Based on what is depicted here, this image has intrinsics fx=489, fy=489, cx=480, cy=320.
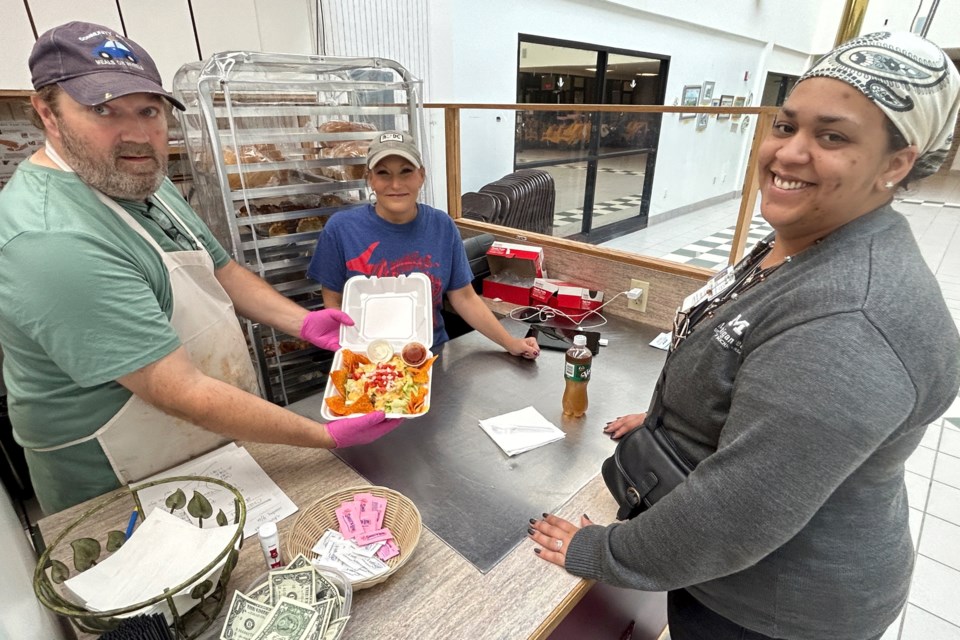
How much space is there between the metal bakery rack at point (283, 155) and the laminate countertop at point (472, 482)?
2.21 ft

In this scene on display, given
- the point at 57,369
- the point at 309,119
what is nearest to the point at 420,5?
the point at 309,119

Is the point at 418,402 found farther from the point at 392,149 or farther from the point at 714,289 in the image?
the point at 392,149

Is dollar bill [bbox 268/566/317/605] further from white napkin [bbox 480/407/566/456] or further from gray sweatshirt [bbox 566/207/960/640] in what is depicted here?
white napkin [bbox 480/407/566/456]

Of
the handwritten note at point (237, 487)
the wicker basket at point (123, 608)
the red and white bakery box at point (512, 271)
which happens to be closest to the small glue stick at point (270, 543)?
the wicker basket at point (123, 608)

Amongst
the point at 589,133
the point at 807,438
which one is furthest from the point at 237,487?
the point at 589,133

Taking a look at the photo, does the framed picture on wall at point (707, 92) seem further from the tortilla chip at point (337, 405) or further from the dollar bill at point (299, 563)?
the dollar bill at point (299, 563)

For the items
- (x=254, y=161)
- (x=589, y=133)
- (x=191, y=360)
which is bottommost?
(x=191, y=360)

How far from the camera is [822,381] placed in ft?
1.83

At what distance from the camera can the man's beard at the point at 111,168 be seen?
37.2 inches

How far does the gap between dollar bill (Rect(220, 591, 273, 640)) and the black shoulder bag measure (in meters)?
0.61

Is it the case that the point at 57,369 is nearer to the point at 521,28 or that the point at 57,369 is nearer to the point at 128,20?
the point at 128,20

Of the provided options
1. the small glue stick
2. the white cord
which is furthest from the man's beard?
the white cord

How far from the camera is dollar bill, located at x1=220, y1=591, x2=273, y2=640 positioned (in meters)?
0.65

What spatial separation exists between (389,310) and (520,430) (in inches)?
23.0
